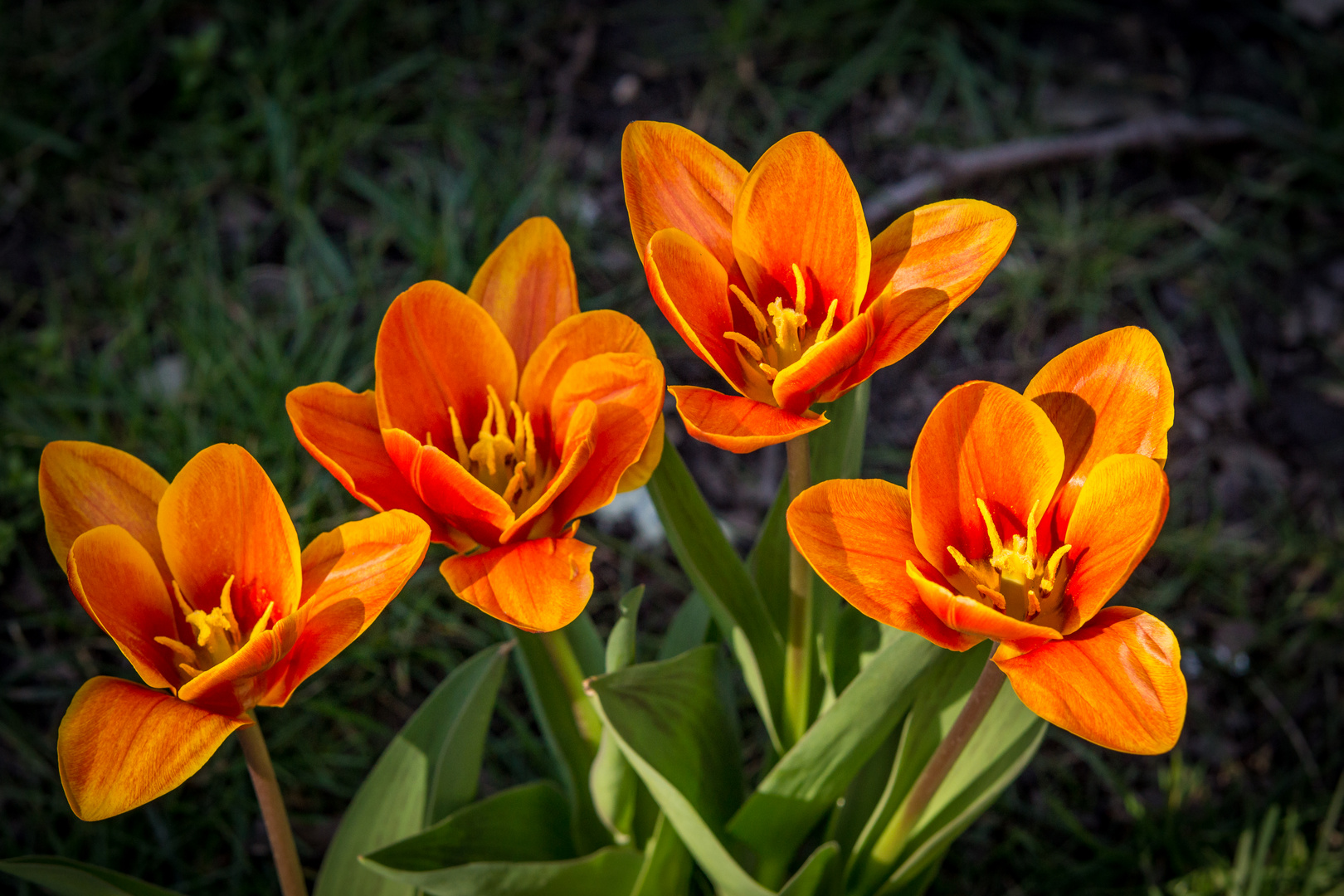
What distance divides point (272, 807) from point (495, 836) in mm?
306

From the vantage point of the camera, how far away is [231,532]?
106 centimetres

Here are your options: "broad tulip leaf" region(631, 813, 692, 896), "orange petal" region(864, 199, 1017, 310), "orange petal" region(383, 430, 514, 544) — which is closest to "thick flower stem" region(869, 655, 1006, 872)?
"broad tulip leaf" region(631, 813, 692, 896)

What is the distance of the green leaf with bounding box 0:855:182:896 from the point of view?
108 cm

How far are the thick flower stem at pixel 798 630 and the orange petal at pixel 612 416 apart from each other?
0.20 m

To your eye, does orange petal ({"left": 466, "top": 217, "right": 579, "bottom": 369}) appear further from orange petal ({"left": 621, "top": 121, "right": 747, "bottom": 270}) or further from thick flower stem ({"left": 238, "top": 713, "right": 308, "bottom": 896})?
thick flower stem ({"left": 238, "top": 713, "right": 308, "bottom": 896})

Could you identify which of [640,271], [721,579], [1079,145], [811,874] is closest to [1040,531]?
[721,579]

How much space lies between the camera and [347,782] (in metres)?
2.04

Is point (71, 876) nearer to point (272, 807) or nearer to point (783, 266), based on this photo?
point (272, 807)

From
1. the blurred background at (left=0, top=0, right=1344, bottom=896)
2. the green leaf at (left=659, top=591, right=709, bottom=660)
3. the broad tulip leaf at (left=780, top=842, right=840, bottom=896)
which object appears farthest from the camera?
the blurred background at (left=0, top=0, right=1344, bottom=896)

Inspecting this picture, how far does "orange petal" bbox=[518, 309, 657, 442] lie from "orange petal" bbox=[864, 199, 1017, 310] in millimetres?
240

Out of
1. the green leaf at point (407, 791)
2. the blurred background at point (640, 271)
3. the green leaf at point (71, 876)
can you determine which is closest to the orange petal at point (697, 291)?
the green leaf at point (407, 791)

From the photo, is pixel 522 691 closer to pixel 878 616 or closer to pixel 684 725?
pixel 684 725

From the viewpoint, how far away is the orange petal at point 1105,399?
1.00m

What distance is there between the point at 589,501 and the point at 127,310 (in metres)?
2.02
